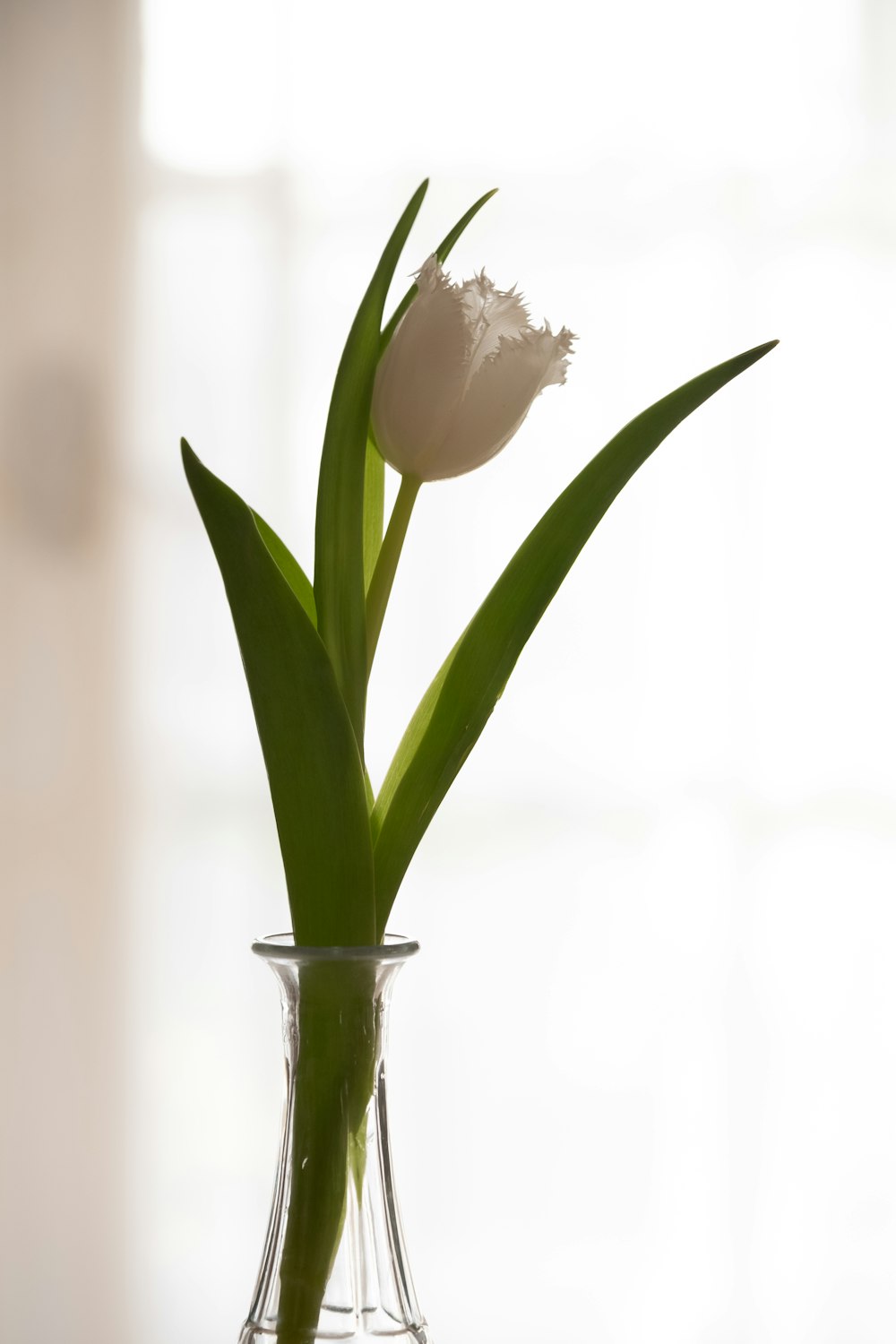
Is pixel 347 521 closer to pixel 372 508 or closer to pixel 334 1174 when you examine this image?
pixel 372 508

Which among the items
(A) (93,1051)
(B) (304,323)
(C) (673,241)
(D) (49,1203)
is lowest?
(D) (49,1203)

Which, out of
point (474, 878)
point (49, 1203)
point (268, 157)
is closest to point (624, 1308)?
point (474, 878)

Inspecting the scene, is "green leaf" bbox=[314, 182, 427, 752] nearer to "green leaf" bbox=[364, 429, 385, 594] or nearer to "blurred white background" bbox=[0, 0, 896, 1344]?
"green leaf" bbox=[364, 429, 385, 594]

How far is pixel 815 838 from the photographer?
1408 millimetres

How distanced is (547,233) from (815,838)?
73 centimetres

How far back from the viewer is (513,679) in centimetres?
137

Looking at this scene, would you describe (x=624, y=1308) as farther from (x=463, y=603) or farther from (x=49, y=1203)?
(x=463, y=603)

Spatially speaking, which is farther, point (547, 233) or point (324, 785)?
point (547, 233)

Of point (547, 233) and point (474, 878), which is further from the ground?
point (547, 233)

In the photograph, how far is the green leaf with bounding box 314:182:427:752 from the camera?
448 mm

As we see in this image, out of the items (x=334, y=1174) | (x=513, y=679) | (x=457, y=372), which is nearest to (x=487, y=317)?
(x=457, y=372)

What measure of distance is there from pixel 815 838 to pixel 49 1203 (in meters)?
0.90

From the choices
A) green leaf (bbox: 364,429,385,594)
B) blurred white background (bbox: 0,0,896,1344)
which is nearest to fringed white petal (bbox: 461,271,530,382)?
green leaf (bbox: 364,429,385,594)

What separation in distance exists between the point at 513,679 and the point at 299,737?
0.97 meters
